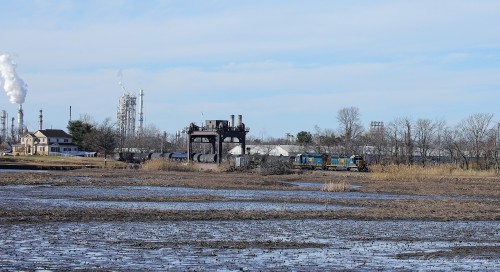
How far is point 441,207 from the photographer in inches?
1745

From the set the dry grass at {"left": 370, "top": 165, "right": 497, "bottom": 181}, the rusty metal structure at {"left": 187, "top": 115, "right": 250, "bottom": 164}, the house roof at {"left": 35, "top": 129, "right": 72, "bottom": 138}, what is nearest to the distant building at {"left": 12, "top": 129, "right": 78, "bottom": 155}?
the house roof at {"left": 35, "top": 129, "right": 72, "bottom": 138}

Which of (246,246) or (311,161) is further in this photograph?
(311,161)

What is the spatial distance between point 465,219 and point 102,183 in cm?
3755

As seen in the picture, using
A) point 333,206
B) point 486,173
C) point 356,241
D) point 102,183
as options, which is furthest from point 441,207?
point 486,173

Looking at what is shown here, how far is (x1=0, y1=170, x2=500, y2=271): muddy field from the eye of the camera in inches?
856

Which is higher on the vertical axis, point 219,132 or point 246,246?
point 219,132

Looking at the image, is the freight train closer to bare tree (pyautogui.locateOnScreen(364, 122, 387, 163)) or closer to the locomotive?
the locomotive

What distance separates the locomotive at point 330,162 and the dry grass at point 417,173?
15.7m

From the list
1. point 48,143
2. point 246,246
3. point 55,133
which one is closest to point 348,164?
point 246,246

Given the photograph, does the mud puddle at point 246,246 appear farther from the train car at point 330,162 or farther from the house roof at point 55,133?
the house roof at point 55,133

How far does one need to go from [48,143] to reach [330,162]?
8751 centimetres

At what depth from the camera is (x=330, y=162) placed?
119 metres

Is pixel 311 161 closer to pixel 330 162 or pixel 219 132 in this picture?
pixel 330 162

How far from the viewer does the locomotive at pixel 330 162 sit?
11481cm
